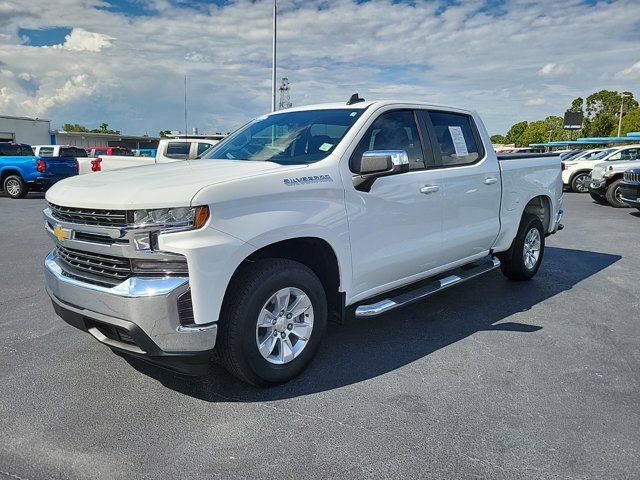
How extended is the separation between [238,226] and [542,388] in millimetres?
2344

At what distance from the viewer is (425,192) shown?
431 centimetres

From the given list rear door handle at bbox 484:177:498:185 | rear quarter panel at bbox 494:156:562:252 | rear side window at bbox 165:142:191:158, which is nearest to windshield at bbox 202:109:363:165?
rear door handle at bbox 484:177:498:185

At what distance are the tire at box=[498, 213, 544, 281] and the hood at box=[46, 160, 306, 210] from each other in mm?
3527

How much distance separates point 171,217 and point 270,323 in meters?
0.98

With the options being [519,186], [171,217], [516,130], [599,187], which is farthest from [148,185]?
[516,130]

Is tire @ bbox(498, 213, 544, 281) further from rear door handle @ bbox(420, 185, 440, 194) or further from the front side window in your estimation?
the front side window

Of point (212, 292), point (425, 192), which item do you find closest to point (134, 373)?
point (212, 292)

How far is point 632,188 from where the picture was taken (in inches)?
483

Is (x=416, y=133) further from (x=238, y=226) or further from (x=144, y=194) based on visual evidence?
(x=144, y=194)

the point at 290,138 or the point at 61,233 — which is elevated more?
the point at 290,138

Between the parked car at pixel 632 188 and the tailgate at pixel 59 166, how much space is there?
15.9m

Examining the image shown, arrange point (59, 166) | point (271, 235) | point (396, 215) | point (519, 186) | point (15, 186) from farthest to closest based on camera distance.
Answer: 1. point (15, 186)
2. point (59, 166)
3. point (519, 186)
4. point (396, 215)
5. point (271, 235)

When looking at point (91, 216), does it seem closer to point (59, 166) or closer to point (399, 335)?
point (399, 335)

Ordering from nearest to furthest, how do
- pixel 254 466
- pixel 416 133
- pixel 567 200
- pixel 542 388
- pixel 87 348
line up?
1. pixel 254 466
2. pixel 542 388
3. pixel 87 348
4. pixel 416 133
5. pixel 567 200
